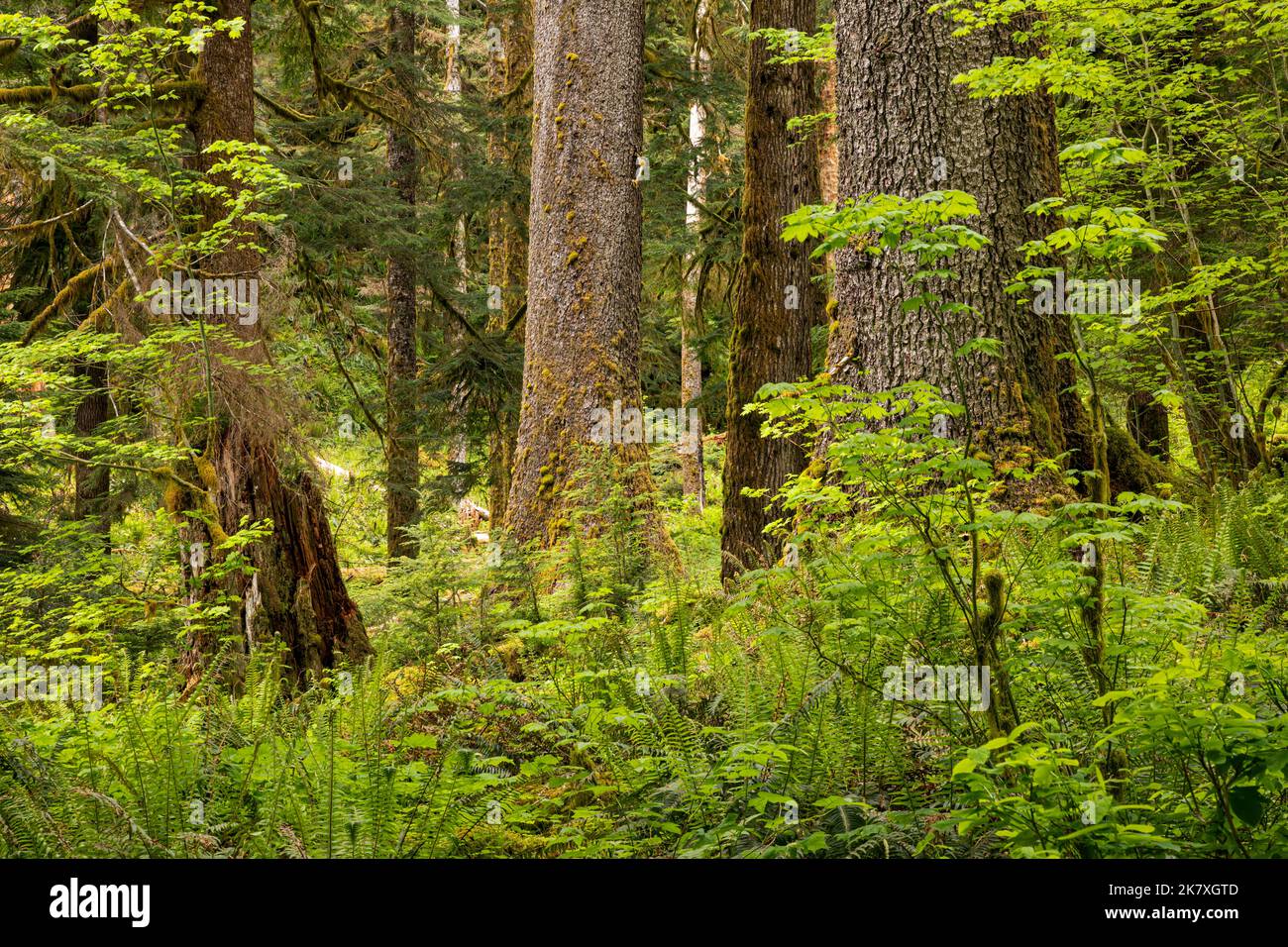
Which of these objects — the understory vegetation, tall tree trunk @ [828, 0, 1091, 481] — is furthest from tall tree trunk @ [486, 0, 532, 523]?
the understory vegetation

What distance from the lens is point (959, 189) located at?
541 centimetres

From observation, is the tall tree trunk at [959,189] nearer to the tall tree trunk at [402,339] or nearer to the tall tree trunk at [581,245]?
the tall tree trunk at [581,245]

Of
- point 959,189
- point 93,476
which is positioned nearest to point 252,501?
point 93,476

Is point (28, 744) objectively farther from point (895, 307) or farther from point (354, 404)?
point (354, 404)

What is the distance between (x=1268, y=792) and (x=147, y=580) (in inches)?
331

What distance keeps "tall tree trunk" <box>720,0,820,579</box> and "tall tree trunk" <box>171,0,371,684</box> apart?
154 inches

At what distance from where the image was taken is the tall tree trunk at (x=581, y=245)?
26.3ft

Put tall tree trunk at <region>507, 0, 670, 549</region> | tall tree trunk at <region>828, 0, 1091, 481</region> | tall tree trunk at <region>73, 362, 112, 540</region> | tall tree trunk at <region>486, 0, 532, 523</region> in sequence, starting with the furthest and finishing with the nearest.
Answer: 1. tall tree trunk at <region>486, 0, 532, 523</region>
2. tall tree trunk at <region>73, 362, 112, 540</region>
3. tall tree trunk at <region>507, 0, 670, 549</region>
4. tall tree trunk at <region>828, 0, 1091, 481</region>

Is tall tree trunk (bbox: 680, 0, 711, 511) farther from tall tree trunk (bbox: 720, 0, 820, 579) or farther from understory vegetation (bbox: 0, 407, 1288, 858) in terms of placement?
understory vegetation (bbox: 0, 407, 1288, 858)

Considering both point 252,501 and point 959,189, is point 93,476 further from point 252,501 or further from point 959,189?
point 959,189

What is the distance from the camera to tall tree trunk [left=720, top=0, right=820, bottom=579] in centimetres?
927

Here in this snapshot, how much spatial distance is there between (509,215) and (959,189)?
456 inches

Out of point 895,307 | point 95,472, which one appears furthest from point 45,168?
point 895,307
